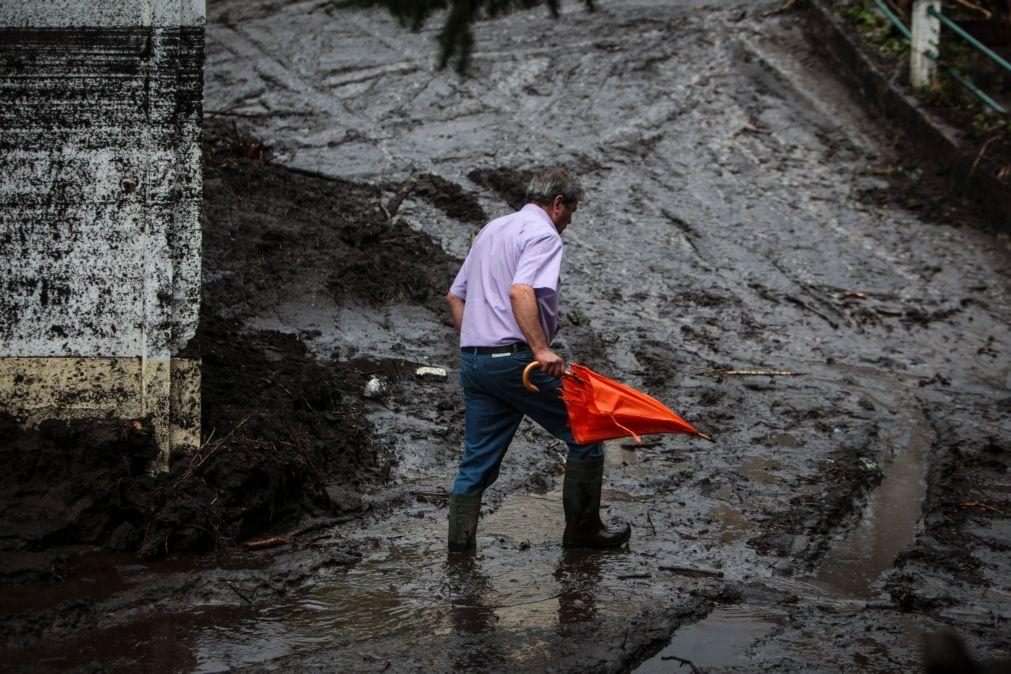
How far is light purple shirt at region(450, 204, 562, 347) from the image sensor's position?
5.31 meters

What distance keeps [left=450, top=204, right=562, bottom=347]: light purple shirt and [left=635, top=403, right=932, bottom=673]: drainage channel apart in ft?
5.24

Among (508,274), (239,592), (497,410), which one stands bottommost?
(239,592)

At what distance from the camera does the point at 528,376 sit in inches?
212

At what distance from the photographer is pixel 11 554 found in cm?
532

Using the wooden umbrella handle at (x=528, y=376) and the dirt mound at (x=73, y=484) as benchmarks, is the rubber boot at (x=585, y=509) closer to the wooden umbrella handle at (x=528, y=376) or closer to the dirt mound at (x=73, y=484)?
the wooden umbrella handle at (x=528, y=376)

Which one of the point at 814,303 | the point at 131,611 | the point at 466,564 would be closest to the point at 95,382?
the point at 131,611

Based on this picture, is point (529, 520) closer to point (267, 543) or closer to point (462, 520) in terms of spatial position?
point (462, 520)

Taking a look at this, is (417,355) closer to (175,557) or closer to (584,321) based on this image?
(584,321)

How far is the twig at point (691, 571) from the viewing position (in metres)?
5.53

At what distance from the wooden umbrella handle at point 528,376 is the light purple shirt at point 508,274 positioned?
174 mm

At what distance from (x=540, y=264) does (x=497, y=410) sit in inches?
32.9

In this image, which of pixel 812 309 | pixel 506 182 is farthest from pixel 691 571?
pixel 506 182

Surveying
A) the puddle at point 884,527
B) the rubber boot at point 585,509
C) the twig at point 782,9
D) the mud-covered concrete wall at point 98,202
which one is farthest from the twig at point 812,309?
the twig at point 782,9

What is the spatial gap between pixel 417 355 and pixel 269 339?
1136mm
